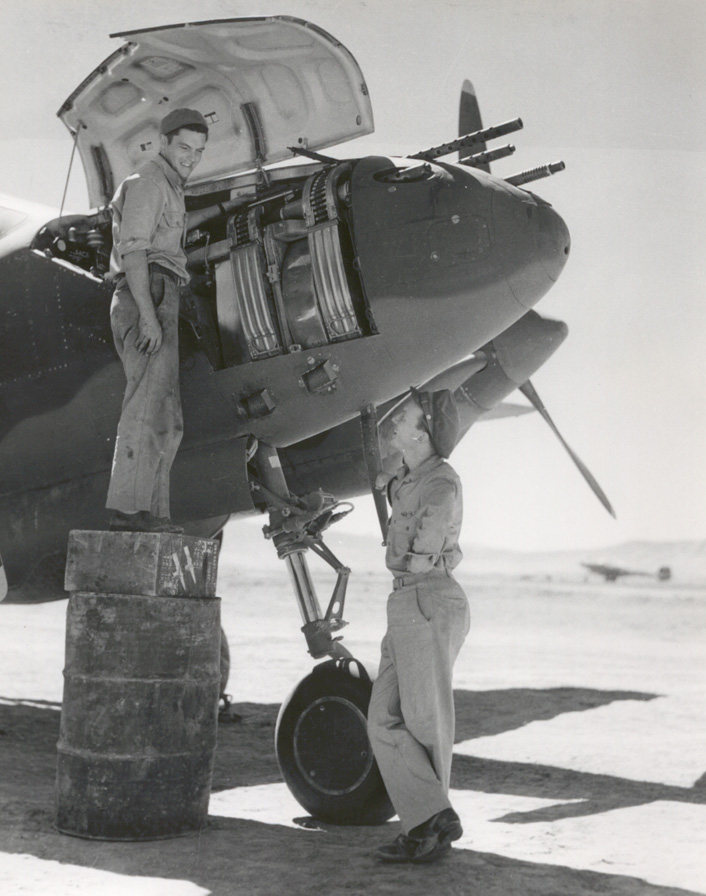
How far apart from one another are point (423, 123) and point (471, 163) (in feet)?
9.99

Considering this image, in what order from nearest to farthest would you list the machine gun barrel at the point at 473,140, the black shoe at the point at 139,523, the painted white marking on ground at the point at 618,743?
the black shoe at the point at 139,523
the machine gun barrel at the point at 473,140
the painted white marking on ground at the point at 618,743

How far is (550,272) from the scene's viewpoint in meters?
4.83

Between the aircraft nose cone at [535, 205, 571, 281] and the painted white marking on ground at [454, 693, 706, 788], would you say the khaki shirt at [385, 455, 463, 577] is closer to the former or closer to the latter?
the aircraft nose cone at [535, 205, 571, 281]

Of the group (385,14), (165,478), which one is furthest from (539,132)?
(165,478)

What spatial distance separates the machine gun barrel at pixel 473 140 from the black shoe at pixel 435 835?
9.90 feet

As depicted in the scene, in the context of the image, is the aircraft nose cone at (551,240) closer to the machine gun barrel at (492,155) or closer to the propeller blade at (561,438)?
the machine gun barrel at (492,155)

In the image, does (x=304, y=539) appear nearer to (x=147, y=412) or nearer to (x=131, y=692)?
(x=147, y=412)

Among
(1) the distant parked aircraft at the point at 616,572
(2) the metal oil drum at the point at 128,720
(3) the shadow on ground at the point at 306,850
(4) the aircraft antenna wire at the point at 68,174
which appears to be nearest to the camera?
(3) the shadow on ground at the point at 306,850

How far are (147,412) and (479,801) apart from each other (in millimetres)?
2621

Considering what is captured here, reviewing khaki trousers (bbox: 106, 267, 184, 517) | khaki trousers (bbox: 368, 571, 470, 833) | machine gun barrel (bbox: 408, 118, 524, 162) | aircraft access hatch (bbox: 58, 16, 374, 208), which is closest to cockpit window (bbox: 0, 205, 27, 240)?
aircraft access hatch (bbox: 58, 16, 374, 208)

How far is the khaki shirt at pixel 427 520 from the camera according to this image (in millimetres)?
3867

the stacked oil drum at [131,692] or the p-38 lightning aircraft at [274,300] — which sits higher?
the p-38 lightning aircraft at [274,300]

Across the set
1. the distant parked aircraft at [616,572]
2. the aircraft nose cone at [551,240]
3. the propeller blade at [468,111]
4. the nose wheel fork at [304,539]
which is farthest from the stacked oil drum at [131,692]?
the distant parked aircraft at [616,572]

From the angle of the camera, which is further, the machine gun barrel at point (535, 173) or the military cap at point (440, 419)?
the machine gun barrel at point (535, 173)
